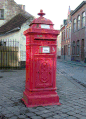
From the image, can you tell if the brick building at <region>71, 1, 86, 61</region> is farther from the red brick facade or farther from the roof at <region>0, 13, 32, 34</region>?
the roof at <region>0, 13, 32, 34</region>

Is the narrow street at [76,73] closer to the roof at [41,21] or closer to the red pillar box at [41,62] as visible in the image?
the red pillar box at [41,62]

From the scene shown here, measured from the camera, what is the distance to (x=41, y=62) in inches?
167

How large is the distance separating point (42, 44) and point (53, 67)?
0.63 metres

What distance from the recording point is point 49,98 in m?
4.32

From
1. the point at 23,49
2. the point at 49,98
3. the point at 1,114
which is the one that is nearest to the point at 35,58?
the point at 49,98

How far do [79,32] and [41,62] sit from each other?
24283 mm

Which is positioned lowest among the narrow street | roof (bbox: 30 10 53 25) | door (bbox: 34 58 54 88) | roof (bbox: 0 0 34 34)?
the narrow street

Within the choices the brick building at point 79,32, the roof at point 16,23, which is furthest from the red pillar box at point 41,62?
the brick building at point 79,32

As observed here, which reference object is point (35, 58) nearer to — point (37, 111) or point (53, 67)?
point (53, 67)

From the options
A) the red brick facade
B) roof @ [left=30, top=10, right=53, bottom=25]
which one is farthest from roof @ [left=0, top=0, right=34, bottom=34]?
the red brick facade

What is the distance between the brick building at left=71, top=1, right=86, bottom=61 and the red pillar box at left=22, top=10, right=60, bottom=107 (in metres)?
20.2

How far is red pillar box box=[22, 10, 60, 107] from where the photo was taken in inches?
165

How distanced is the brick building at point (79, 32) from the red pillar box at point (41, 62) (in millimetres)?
20240

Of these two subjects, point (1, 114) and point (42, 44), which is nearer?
point (1, 114)
